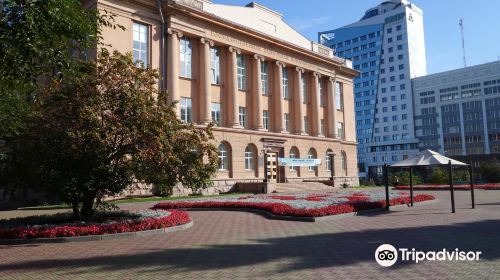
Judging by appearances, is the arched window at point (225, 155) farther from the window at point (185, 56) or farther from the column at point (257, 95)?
the window at point (185, 56)

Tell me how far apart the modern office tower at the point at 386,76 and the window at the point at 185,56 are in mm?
84451

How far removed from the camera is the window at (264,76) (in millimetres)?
47281

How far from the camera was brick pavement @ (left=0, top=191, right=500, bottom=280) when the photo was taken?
8.23m

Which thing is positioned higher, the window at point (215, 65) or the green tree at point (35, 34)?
the window at point (215, 65)

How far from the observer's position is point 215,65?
42344mm

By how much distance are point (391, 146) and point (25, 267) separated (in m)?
119

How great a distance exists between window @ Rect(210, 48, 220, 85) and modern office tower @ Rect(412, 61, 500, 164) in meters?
71.4

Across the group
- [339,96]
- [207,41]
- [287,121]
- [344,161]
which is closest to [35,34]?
[207,41]

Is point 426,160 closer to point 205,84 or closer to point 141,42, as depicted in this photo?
point 205,84

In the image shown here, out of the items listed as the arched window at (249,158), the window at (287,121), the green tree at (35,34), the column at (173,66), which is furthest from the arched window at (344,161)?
the green tree at (35,34)

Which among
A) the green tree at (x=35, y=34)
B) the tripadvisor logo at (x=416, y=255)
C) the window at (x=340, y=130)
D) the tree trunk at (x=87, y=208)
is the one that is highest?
the window at (x=340, y=130)

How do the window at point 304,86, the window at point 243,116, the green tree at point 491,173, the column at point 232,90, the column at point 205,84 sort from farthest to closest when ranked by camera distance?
the green tree at point 491,173 → the window at point 304,86 → the window at point 243,116 → the column at point 232,90 → the column at point 205,84

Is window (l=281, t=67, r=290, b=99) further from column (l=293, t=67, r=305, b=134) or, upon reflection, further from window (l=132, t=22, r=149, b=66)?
window (l=132, t=22, r=149, b=66)

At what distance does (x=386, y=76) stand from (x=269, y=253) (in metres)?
120
